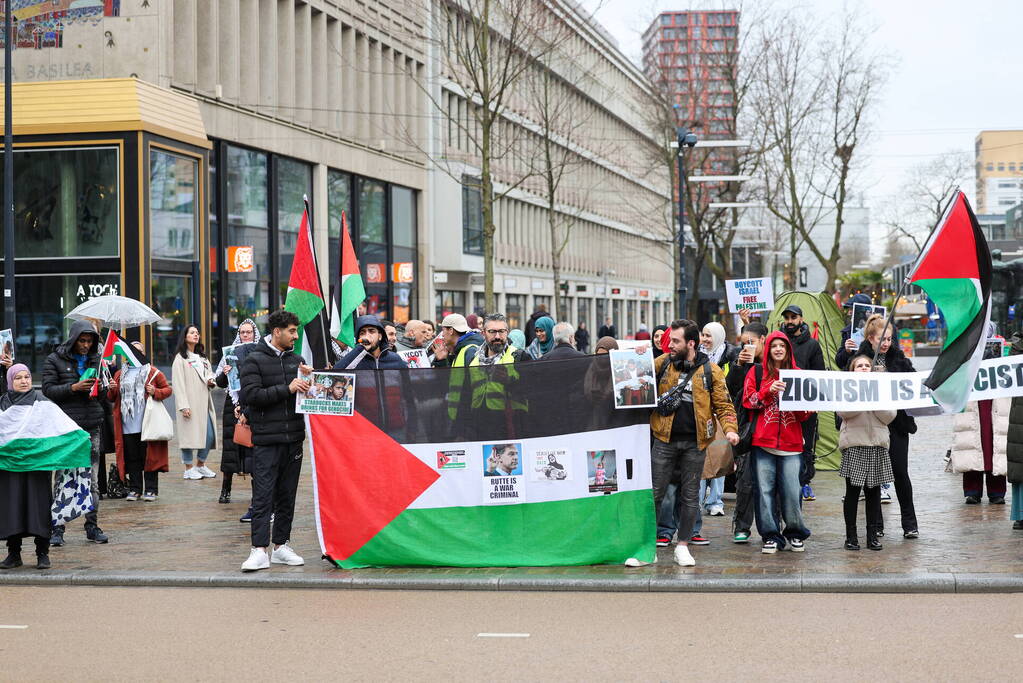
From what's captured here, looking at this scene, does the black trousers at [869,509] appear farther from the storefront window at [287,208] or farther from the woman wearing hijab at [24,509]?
the storefront window at [287,208]

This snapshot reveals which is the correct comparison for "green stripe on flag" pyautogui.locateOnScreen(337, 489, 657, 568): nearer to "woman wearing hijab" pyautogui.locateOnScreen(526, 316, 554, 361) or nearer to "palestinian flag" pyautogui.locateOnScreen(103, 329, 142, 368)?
"woman wearing hijab" pyautogui.locateOnScreen(526, 316, 554, 361)

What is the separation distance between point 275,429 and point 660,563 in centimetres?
317

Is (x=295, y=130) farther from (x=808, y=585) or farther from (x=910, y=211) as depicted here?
(x=910, y=211)

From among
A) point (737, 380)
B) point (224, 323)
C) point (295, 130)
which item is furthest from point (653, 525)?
point (295, 130)

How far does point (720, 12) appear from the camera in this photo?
1773 inches

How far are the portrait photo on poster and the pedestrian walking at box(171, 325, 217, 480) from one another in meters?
7.40

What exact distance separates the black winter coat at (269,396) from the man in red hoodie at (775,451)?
11.9 feet

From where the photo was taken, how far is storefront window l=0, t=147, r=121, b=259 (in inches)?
1273

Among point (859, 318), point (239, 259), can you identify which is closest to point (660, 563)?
point (859, 318)

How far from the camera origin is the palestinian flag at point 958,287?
1052 cm

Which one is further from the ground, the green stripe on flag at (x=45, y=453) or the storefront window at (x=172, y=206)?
the storefront window at (x=172, y=206)

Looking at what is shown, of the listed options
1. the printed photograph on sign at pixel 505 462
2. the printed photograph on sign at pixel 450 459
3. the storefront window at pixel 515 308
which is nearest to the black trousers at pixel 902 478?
the printed photograph on sign at pixel 505 462

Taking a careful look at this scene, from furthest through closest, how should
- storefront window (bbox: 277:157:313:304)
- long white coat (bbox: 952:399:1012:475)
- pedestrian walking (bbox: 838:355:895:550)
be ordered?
storefront window (bbox: 277:157:313:304), long white coat (bbox: 952:399:1012:475), pedestrian walking (bbox: 838:355:895:550)

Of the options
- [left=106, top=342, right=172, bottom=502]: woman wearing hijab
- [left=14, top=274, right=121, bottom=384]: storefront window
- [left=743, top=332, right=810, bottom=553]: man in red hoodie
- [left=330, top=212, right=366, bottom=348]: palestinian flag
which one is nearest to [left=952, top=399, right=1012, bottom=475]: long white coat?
[left=743, top=332, right=810, bottom=553]: man in red hoodie
